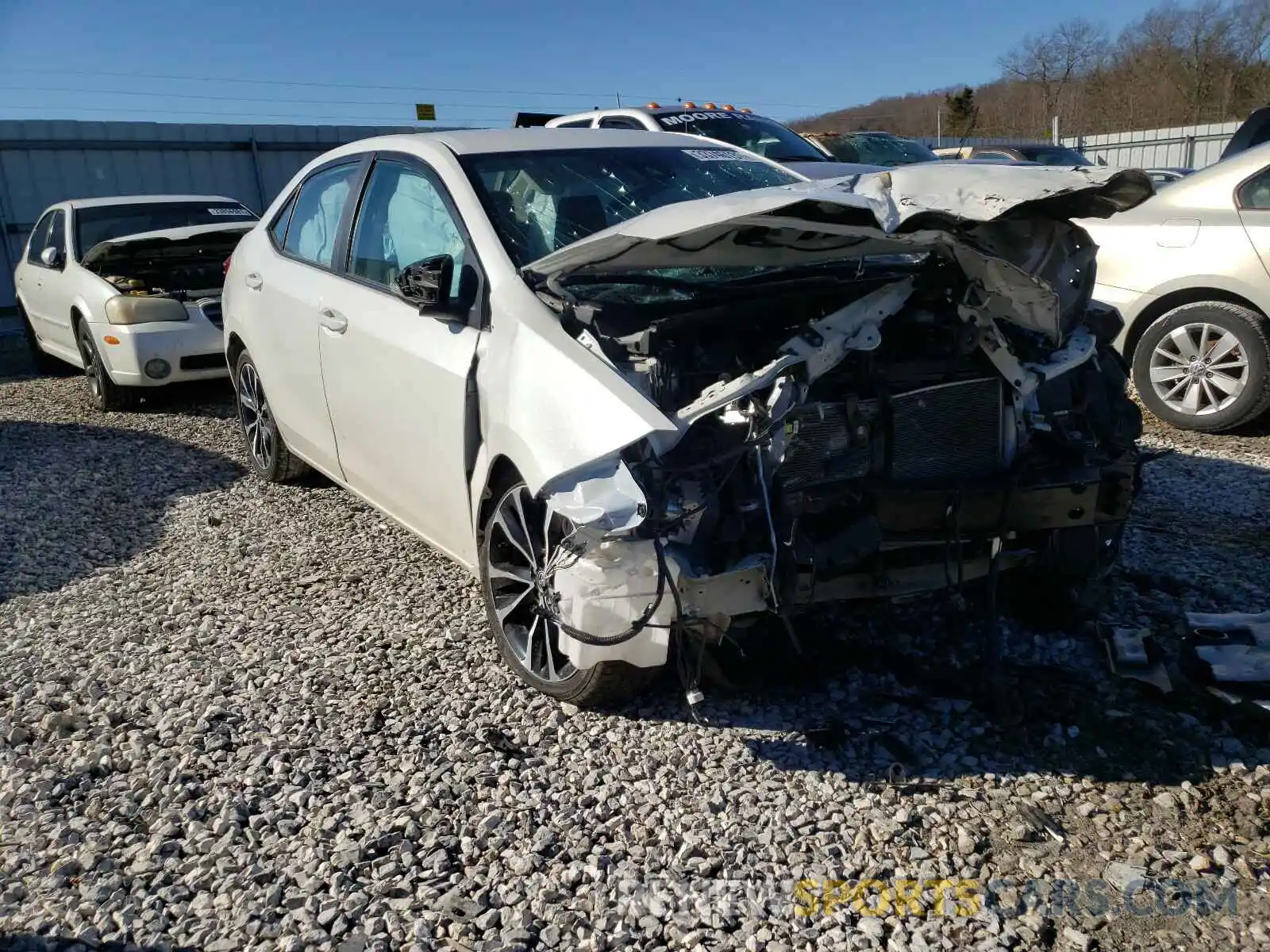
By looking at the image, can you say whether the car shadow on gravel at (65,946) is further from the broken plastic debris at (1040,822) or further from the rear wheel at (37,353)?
the rear wheel at (37,353)

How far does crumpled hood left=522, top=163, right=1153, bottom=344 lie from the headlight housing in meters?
5.88

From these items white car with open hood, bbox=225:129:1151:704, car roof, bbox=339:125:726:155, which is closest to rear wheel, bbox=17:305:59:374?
car roof, bbox=339:125:726:155

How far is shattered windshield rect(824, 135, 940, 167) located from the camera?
1315 centimetres

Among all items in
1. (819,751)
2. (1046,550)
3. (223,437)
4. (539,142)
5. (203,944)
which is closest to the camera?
(203,944)

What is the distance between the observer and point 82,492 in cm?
619

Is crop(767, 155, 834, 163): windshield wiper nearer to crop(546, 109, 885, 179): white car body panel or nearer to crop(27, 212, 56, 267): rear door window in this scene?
crop(546, 109, 885, 179): white car body panel

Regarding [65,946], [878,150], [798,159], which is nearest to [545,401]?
[65,946]

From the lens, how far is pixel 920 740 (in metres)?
3.20

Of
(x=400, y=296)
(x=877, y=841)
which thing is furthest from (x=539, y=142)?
(x=877, y=841)

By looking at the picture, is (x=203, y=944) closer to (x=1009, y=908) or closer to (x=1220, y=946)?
(x=1009, y=908)

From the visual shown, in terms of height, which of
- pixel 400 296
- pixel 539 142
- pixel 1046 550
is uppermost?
pixel 539 142

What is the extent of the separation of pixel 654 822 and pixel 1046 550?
5.29 feet

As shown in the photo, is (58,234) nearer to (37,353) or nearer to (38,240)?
(38,240)

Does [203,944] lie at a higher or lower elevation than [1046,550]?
lower
